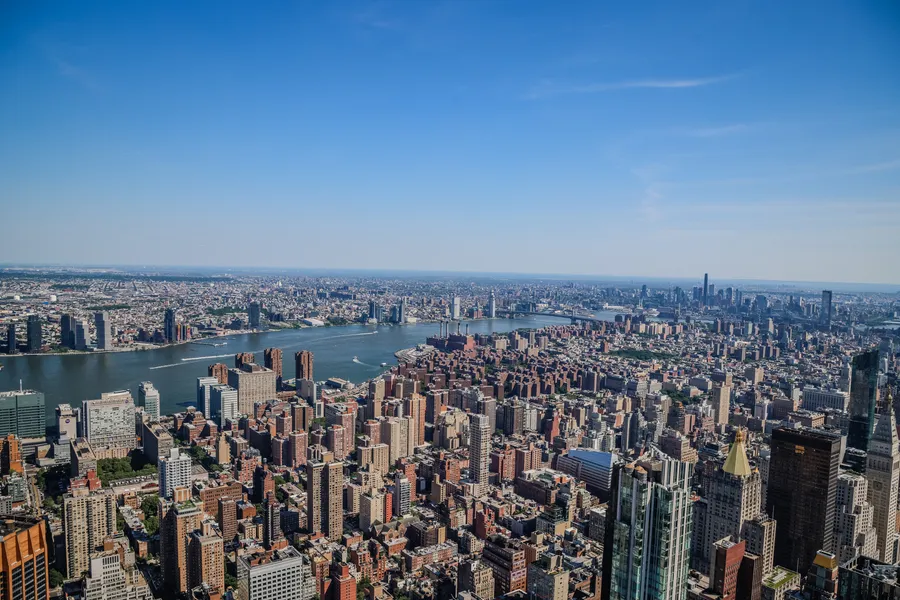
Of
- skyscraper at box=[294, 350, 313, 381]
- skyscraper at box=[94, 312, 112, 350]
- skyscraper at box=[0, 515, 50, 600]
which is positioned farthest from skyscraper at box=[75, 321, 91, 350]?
skyscraper at box=[0, 515, 50, 600]

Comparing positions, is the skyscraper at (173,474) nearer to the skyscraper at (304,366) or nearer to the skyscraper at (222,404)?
the skyscraper at (222,404)

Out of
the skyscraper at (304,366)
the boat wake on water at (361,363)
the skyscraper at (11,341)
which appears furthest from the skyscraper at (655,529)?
the skyscraper at (11,341)

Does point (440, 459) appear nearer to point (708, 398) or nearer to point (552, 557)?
point (552, 557)

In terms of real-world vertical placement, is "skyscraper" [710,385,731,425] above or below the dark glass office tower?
below

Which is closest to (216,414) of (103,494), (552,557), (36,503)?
(36,503)

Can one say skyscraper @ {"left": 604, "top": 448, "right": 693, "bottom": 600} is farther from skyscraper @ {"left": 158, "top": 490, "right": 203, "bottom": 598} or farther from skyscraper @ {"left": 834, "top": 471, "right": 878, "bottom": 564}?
skyscraper @ {"left": 158, "top": 490, "right": 203, "bottom": 598}

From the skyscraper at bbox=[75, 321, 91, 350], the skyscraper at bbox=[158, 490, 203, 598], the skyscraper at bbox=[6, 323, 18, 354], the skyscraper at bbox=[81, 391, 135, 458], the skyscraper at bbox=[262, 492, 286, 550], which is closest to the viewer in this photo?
the skyscraper at bbox=[158, 490, 203, 598]
